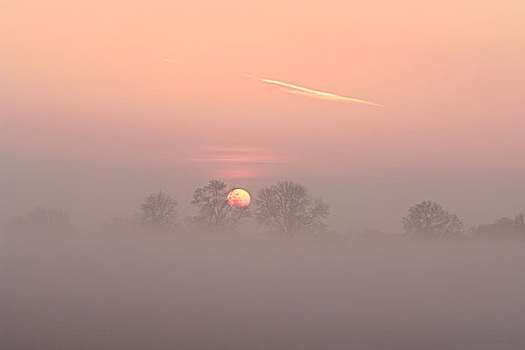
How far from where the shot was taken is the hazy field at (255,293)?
38812 mm

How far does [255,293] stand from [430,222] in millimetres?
31774

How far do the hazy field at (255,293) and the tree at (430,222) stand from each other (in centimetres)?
229

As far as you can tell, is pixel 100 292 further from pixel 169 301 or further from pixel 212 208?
pixel 212 208

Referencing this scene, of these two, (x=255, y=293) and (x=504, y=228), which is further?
(x=504, y=228)

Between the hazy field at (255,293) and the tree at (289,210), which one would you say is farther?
the tree at (289,210)

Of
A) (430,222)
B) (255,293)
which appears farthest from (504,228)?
(255,293)

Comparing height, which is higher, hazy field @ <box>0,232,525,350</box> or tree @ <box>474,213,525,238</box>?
tree @ <box>474,213,525,238</box>

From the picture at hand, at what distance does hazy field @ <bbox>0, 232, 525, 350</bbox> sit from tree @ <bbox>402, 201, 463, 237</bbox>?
2.29 metres

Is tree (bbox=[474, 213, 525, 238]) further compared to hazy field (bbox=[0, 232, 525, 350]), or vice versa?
tree (bbox=[474, 213, 525, 238])

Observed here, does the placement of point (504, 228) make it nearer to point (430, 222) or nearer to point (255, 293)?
Result: point (430, 222)

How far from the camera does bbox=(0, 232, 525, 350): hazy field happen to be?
38812 mm

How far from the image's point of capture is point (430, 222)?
78375 millimetres

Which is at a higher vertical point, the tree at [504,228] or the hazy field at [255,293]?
the tree at [504,228]

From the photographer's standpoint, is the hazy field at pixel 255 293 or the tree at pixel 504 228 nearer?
the hazy field at pixel 255 293
